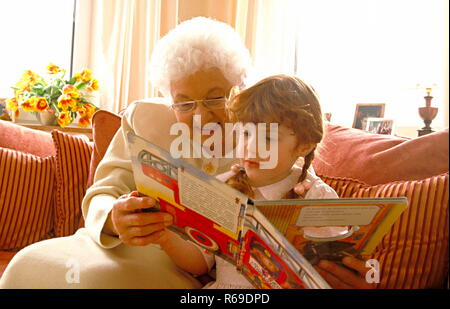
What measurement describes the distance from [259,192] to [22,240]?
111 centimetres

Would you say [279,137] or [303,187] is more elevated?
[279,137]

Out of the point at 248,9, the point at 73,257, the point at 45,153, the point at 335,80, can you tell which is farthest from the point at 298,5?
the point at 73,257

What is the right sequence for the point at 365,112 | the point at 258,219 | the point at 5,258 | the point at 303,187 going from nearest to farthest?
1. the point at 258,219
2. the point at 303,187
3. the point at 5,258
4. the point at 365,112

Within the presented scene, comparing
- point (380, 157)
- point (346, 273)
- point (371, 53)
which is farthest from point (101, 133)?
point (371, 53)

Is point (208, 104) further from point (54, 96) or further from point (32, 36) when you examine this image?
point (32, 36)

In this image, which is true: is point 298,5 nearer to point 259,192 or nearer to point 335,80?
point 335,80

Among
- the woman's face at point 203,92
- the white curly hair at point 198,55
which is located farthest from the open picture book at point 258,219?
the white curly hair at point 198,55

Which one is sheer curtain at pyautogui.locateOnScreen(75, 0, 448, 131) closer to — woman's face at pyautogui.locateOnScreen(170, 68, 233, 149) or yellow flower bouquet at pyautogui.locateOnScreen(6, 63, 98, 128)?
yellow flower bouquet at pyautogui.locateOnScreen(6, 63, 98, 128)

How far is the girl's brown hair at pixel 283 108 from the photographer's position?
1104 mm

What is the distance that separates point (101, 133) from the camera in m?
1.75

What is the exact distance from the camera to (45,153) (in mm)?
2016

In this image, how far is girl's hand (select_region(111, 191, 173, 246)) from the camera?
92 centimetres

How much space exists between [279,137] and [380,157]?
1.47ft

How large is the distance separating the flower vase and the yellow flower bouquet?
20 millimetres
